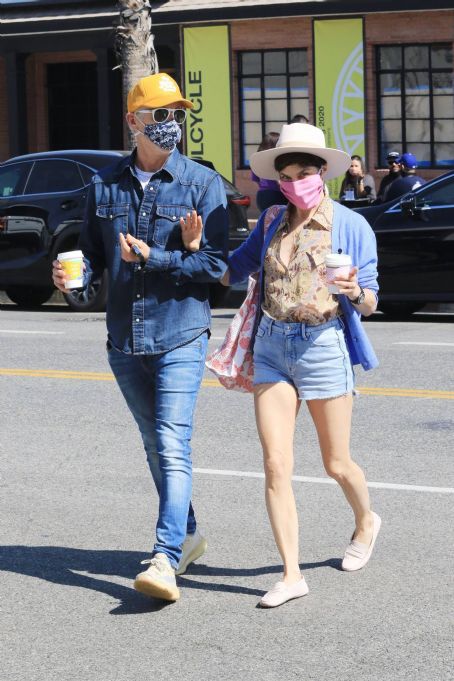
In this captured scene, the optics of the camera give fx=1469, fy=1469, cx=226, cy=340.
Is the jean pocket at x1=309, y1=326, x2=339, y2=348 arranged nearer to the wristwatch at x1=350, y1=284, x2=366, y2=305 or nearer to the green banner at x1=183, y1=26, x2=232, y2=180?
the wristwatch at x1=350, y1=284, x2=366, y2=305

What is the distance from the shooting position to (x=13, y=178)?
1739 cm

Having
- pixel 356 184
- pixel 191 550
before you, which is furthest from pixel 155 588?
pixel 356 184

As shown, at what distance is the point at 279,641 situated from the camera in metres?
5.09

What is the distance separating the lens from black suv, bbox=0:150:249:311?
1675 cm

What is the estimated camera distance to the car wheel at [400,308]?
52.0 ft

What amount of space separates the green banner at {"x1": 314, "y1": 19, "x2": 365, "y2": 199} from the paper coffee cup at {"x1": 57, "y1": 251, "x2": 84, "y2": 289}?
71.0ft

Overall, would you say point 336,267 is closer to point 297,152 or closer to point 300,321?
point 300,321

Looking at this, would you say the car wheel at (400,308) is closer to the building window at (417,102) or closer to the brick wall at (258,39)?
the building window at (417,102)

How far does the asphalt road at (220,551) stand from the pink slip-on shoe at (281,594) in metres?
0.04

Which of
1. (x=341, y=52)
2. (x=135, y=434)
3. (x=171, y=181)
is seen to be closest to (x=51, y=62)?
(x=341, y=52)

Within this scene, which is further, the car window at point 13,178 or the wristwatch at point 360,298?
the car window at point 13,178

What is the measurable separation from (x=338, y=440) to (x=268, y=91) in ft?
76.0

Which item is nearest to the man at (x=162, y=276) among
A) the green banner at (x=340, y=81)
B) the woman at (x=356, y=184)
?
the woman at (x=356, y=184)

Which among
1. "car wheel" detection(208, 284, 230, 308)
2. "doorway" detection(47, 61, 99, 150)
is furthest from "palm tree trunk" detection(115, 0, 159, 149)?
"car wheel" detection(208, 284, 230, 308)
